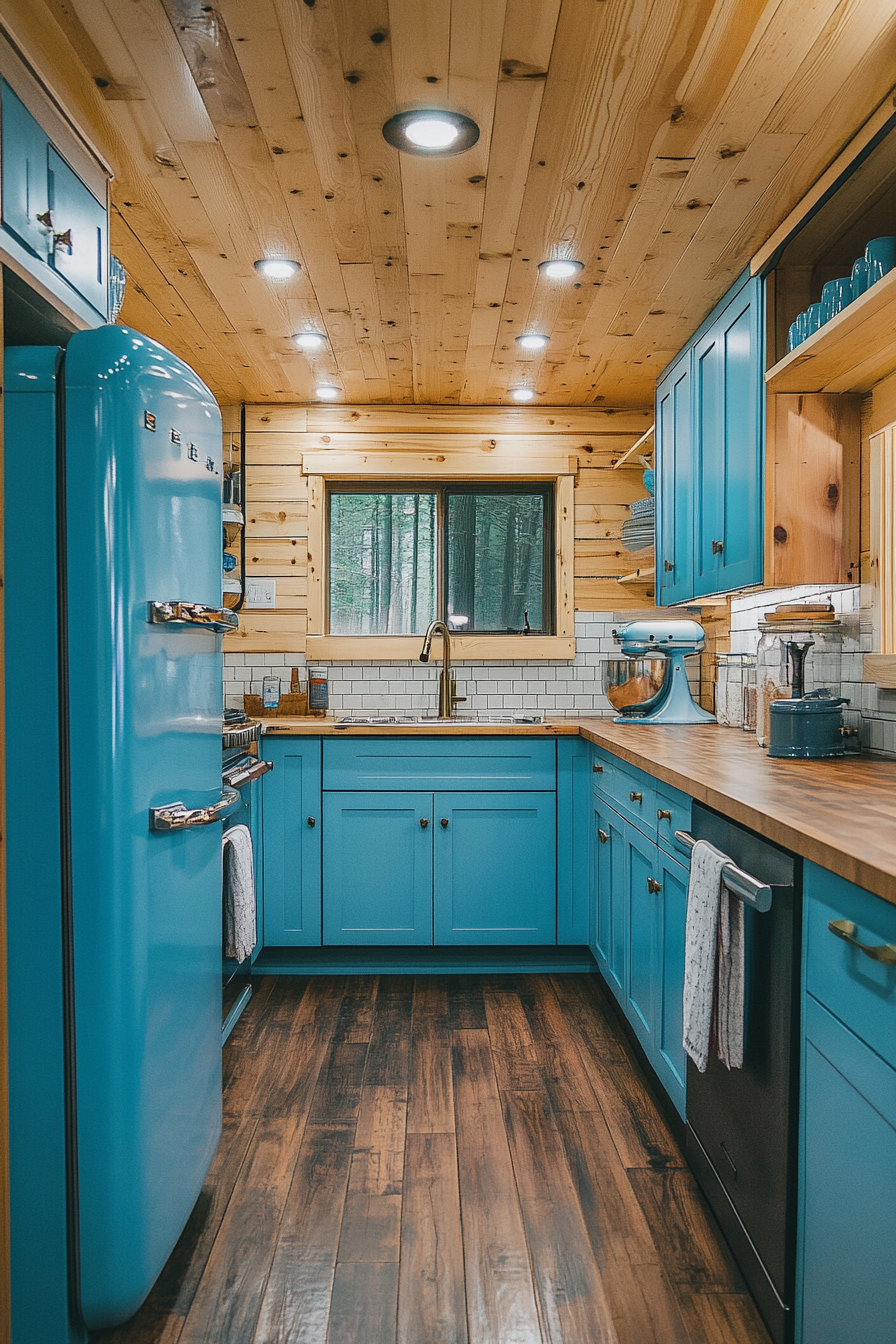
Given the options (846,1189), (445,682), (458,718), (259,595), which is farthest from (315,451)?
(846,1189)

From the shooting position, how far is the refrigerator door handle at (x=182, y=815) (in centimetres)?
160

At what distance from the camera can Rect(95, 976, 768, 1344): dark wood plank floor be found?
5.16 ft

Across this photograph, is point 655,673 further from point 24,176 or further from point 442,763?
point 24,176

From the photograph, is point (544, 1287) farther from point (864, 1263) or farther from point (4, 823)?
point (4, 823)

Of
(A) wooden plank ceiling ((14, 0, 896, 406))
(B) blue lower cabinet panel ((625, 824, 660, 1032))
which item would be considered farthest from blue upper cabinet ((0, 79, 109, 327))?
(B) blue lower cabinet panel ((625, 824, 660, 1032))

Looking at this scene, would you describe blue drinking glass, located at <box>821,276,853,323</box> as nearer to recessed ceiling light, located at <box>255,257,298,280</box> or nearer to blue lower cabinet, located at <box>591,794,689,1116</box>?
blue lower cabinet, located at <box>591,794,689,1116</box>

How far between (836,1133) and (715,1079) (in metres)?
0.58

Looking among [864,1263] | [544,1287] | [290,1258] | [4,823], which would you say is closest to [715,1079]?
[544,1287]

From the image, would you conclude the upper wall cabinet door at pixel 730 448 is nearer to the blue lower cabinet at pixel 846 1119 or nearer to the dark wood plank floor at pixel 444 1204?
the blue lower cabinet at pixel 846 1119

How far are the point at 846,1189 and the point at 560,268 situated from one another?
239cm

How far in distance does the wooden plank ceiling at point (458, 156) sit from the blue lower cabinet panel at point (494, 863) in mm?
1757

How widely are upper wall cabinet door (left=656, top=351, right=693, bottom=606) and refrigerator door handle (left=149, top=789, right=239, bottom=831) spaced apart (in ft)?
6.39

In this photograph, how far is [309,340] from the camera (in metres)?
3.26

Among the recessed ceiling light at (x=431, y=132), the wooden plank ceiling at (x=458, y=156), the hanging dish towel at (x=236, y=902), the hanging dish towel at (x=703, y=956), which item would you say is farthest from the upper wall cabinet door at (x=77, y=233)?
the hanging dish towel at (x=703, y=956)
